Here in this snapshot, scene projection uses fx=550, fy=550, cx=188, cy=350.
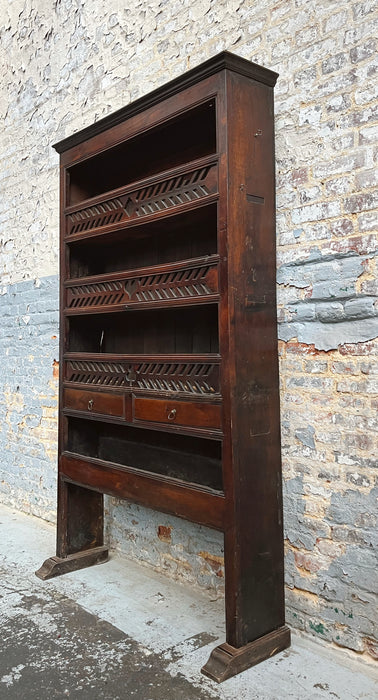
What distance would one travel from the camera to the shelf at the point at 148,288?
2252 mm

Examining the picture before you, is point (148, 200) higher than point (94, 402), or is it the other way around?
point (148, 200)

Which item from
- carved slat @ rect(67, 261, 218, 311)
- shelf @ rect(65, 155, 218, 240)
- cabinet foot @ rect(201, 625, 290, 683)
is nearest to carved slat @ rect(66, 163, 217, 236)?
shelf @ rect(65, 155, 218, 240)

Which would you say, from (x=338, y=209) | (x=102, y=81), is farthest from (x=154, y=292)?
(x=102, y=81)

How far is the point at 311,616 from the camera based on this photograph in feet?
7.41

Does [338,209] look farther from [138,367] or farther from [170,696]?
[170,696]

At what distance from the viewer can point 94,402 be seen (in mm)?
2832

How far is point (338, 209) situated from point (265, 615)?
5.38ft

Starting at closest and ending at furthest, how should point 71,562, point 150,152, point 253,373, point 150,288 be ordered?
point 253,373
point 150,288
point 150,152
point 71,562

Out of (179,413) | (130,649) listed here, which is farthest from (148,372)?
(130,649)

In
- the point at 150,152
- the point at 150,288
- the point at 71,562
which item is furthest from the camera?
the point at 71,562

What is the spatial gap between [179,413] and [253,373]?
1.23 feet

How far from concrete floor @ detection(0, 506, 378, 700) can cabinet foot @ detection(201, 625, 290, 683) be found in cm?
3

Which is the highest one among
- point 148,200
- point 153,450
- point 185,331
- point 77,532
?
point 148,200

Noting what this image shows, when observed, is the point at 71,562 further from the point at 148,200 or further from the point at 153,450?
the point at 148,200
